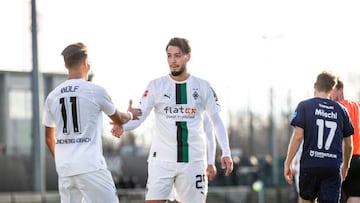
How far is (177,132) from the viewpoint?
426 inches

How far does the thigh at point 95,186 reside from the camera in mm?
9414

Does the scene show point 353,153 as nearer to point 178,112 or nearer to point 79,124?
point 178,112

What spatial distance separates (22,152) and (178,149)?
116 ft

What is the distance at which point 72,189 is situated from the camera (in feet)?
31.2

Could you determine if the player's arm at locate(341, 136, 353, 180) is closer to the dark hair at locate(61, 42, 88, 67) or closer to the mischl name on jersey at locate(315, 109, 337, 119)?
the mischl name on jersey at locate(315, 109, 337, 119)

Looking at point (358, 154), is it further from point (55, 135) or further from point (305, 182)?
point (55, 135)

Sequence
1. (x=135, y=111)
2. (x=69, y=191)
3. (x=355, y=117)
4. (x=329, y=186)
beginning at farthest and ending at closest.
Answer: (x=355, y=117)
(x=329, y=186)
(x=135, y=111)
(x=69, y=191)

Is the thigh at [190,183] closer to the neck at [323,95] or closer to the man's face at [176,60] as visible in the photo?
the man's face at [176,60]

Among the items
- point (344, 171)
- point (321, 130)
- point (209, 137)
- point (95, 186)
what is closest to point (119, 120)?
point (95, 186)

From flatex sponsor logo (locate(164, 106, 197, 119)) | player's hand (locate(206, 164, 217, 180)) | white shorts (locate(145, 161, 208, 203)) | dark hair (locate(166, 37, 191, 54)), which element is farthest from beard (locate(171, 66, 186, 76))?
player's hand (locate(206, 164, 217, 180))

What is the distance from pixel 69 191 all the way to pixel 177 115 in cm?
179

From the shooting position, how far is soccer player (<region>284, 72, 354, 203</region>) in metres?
11.3

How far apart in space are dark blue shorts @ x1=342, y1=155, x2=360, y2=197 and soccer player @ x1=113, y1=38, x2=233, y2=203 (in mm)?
2363

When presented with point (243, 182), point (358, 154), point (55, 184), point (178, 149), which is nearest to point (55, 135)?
point (178, 149)
